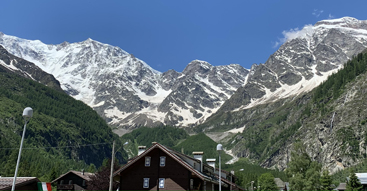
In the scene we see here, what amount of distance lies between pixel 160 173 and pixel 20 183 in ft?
67.1

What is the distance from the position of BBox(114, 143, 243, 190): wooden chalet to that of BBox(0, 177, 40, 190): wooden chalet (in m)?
12.7

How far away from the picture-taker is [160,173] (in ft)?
170

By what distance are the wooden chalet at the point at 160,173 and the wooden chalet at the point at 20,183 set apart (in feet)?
41.6

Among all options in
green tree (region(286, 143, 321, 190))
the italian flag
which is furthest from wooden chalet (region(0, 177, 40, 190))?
green tree (region(286, 143, 321, 190))

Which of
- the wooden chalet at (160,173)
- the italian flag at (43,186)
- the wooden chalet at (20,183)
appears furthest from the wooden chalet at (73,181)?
the wooden chalet at (160,173)

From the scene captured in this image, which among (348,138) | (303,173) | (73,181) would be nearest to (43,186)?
(73,181)

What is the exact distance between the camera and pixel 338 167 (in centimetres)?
18462

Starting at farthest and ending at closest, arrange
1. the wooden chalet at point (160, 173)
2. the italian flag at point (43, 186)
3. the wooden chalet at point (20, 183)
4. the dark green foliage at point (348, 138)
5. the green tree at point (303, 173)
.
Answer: the dark green foliage at point (348, 138), the green tree at point (303, 173), the italian flag at point (43, 186), the wooden chalet at point (160, 173), the wooden chalet at point (20, 183)

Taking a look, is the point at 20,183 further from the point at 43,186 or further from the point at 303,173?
the point at 303,173

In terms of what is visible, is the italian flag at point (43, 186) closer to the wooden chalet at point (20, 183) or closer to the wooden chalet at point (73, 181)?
the wooden chalet at point (20, 183)

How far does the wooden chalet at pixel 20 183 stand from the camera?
154 ft

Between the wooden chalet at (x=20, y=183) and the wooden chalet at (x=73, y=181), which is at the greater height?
the wooden chalet at (x=73, y=181)

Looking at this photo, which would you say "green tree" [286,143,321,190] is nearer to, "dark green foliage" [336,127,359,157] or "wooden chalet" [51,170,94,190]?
"wooden chalet" [51,170,94,190]

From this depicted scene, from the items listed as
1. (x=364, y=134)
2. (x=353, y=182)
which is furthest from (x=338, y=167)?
(x=353, y=182)
